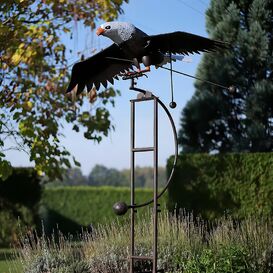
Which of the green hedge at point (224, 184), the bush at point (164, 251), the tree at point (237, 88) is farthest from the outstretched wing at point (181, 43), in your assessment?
the tree at point (237, 88)

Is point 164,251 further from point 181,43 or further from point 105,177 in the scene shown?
point 105,177

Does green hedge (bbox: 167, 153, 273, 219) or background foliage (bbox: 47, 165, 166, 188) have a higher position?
green hedge (bbox: 167, 153, 273, 219)

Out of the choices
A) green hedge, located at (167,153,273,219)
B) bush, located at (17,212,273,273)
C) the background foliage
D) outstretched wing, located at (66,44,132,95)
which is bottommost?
the background foliage

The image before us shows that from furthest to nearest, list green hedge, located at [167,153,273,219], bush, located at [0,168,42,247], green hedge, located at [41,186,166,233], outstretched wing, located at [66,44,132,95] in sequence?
green hedge, located at [41,186,166,233], bush, located at [0,168,42,247], green hedge, located at [167,153,273,219], outstretched wing, located at [66,44,132,95]

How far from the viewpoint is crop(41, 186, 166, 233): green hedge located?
15.0 m

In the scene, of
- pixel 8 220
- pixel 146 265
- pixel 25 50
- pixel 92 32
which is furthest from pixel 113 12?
pixel 8 220

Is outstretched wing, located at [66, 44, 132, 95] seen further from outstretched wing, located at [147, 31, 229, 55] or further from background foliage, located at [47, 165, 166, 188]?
background foliage, located at [47, 165, 166, 188]

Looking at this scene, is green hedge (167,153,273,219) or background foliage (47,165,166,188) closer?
green hedge (167,153,273,219)

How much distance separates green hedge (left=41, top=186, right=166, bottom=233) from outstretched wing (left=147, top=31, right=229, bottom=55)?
33.7ft

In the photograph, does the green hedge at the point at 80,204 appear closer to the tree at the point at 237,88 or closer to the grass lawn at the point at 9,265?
the tree at the point at 237,88

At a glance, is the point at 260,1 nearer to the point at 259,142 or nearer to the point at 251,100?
the point at 251,100

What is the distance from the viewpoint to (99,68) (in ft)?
15.7

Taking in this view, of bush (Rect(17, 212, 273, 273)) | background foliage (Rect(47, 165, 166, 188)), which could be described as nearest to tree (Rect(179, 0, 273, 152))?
bush (Rect(17, 212, 273, 273))

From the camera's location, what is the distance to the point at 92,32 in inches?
340
